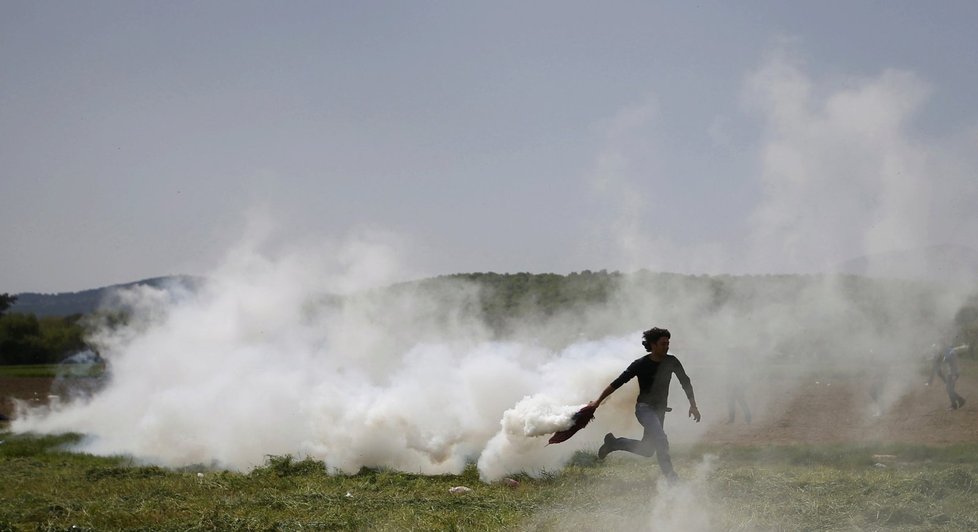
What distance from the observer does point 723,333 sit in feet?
82.8

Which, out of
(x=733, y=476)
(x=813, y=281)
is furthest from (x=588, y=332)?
(x=733, y=476)

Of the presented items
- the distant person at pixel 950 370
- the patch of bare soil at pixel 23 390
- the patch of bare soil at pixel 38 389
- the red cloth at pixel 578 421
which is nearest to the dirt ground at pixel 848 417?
the distant person at pixel 950 370

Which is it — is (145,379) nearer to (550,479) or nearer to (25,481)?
(25,481)

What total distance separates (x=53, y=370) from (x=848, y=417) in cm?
5304

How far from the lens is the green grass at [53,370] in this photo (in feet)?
141

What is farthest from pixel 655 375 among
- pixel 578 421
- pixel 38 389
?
pixel 38 389

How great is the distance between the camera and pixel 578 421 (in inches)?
471

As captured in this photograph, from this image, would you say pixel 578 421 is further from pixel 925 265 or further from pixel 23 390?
pixel 23 390

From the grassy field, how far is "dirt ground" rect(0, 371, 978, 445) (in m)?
3.82

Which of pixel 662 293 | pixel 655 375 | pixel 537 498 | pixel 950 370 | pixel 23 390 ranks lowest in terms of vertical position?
pixel 537 498

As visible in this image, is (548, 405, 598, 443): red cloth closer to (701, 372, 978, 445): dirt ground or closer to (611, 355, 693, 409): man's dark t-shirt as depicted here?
(611, 355, 693, 409): man's dark t-shirt

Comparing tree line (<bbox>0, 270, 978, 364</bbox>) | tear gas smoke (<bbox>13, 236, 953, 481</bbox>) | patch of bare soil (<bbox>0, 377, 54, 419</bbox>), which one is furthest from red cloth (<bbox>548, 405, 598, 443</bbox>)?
patch of bare soil (<bbox>0, 377, 54, 419</bbox>)

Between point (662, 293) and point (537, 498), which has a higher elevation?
point (662, 293)

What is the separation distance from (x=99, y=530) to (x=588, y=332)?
60.0 ft
